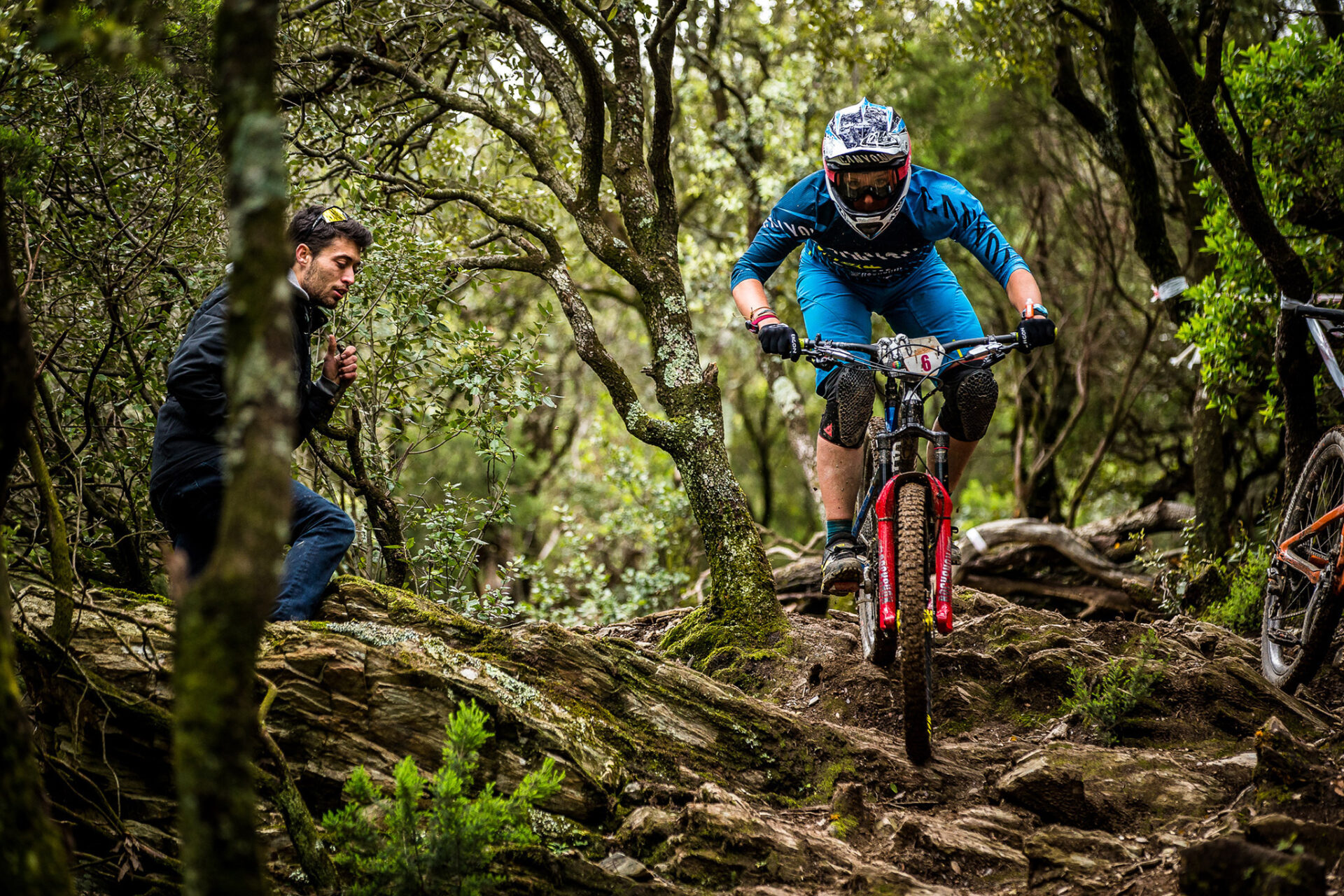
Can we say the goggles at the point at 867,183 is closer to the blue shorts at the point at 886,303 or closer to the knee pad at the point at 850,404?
the blue shorts at the point at 886,303

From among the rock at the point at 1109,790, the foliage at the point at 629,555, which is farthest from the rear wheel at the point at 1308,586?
the foliage at the point at 629,555

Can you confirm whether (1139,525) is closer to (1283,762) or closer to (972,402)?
(972,402)

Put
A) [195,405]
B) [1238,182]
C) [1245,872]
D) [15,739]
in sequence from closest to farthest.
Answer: [15,739] < [1245,872] < [195,405] < [1238,182]

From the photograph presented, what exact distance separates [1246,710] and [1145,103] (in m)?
11.2

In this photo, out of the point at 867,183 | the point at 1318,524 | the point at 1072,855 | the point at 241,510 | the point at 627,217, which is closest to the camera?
the point at 241,510

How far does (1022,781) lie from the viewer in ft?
12.4

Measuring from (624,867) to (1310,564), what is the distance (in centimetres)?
379

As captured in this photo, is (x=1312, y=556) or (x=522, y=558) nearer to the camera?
(x=1312, y=556)

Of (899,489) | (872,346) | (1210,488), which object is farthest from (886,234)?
(1210,488)

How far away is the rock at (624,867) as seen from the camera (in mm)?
3115

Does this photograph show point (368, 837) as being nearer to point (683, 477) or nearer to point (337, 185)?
point (683, 477)

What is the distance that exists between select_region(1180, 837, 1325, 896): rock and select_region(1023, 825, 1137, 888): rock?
46cm

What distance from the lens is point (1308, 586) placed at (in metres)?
5.14

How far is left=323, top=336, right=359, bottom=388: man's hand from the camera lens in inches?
179
